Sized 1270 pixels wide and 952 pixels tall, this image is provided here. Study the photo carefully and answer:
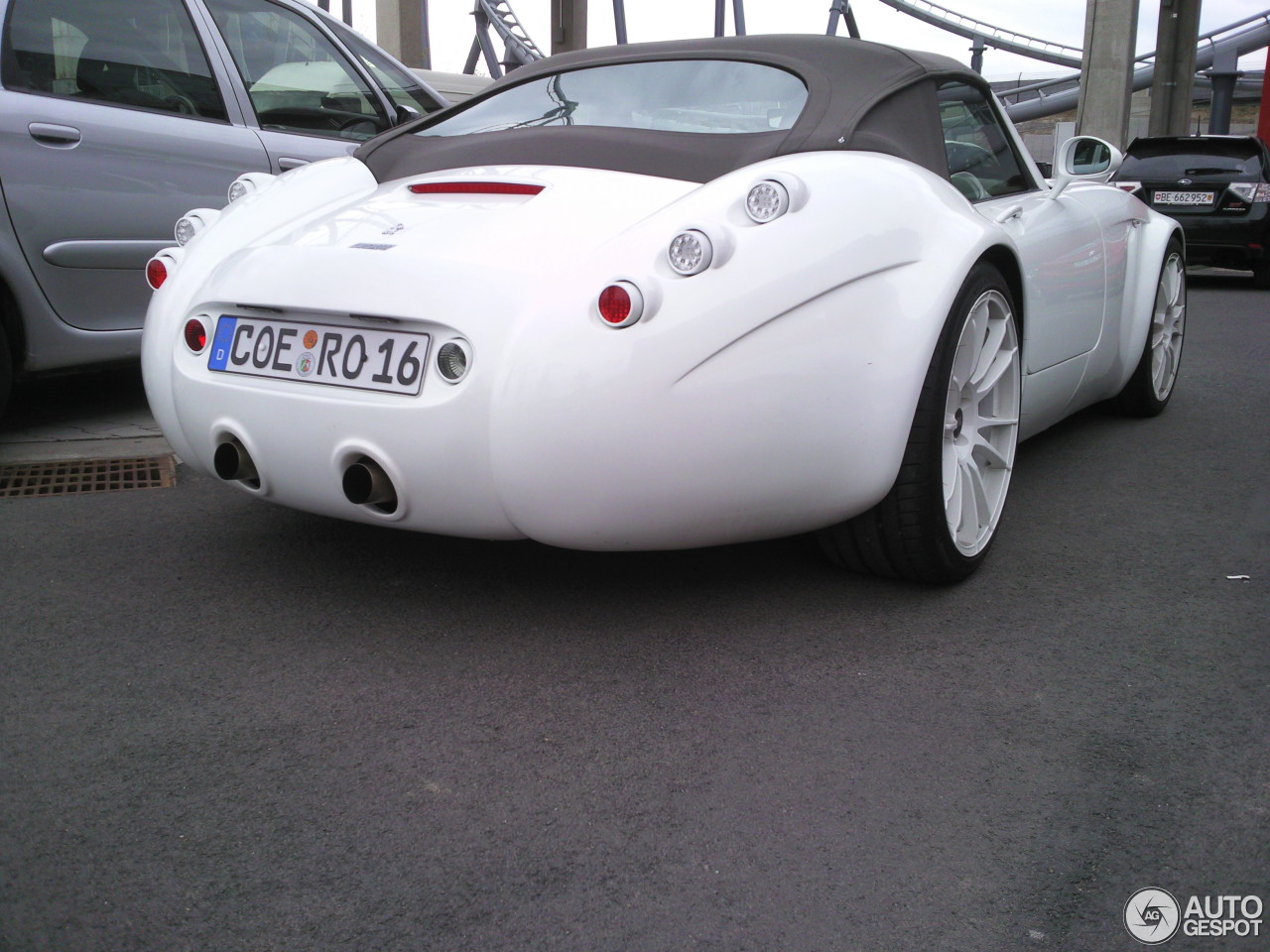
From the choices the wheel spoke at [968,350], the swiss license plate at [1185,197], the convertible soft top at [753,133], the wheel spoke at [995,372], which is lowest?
the swiss license plate at [1185,197]

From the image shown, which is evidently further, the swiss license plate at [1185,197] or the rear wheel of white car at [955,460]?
the swiss license plate at [1185,197]

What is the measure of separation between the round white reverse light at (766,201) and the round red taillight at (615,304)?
34 centimetres

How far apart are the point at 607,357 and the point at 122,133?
286cm

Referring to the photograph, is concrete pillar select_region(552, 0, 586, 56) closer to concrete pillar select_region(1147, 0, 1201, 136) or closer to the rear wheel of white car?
concrete pillar select_region(1147, 0, 1201, 136)

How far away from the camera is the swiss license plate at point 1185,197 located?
1161 cm

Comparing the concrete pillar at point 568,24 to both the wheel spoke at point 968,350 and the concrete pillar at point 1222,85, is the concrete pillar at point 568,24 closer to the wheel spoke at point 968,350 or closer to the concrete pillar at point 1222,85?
the concrete pillar at point 1222,85

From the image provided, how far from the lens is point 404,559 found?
3215 mm

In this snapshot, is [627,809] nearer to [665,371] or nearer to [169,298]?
[665,371]

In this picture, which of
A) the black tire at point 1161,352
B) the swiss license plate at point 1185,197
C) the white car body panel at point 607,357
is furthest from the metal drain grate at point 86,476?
Answer: the swiss license plate at point 1185,197

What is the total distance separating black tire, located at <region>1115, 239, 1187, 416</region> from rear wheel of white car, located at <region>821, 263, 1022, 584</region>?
5.80 feet

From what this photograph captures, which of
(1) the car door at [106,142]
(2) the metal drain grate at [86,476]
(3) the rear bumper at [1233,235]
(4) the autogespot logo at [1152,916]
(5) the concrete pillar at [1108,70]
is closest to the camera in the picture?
(4) the autogespot logo at [1152,916]

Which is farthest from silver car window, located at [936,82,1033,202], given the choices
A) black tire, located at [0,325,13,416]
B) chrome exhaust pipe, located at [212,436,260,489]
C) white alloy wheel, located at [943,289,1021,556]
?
black tire, located at [0,325,13,416]

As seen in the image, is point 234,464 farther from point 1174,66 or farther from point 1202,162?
point 1174,66

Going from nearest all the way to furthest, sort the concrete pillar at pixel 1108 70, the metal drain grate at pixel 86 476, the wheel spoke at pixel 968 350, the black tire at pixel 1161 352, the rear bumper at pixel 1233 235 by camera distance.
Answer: the wheel spoke at pixel 968 350
the metal drain grate at pixel 86 476
the black tire at pixel 1161 352
the rear bumper at pixel 1233 235
the concrete pillar at pixel 1108 70
